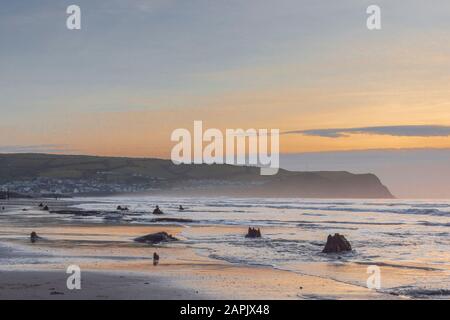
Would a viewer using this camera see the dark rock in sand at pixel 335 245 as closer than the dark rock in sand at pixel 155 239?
Yes

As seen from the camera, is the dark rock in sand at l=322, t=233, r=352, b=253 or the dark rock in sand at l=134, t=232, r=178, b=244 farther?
the dark rock in sand at l=134, t=232, r=178, b=244

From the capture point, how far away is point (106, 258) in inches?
1103

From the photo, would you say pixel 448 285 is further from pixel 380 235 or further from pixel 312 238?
pixel 380 235

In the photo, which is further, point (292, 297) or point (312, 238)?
point (312, 238)

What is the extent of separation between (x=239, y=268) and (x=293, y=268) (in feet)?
7.60

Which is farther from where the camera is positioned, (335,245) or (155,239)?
(155,239)

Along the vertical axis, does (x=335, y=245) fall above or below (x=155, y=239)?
above

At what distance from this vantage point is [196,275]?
75.4ft

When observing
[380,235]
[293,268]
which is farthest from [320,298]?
[380,235]

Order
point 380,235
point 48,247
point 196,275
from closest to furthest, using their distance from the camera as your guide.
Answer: point 196,275 < point 48,247 < point 380,235

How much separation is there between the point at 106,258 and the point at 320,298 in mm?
12912

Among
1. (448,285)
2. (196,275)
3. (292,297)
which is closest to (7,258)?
(196,275)
